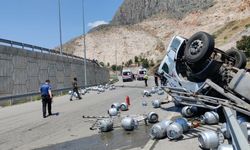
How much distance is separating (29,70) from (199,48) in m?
20.5

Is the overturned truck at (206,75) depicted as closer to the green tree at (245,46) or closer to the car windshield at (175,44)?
the car windshield at (175,44)

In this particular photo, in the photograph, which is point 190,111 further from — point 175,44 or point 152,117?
point 175,44

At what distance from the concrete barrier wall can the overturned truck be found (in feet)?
46.2

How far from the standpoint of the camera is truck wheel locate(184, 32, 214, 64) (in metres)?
12.7

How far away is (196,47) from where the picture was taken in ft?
43.4

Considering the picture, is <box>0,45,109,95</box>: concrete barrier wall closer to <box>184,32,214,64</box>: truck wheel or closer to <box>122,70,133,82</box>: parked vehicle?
<box>184,32,214,64</box>: truck wheel

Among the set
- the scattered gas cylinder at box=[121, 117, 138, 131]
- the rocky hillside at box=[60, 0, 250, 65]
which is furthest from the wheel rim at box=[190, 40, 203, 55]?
the rocky hillside at box=[60, 0, 250, 65]

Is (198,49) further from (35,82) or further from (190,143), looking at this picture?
(35,82)

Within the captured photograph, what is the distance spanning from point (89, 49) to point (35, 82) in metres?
146

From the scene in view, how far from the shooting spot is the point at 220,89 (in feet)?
38.6

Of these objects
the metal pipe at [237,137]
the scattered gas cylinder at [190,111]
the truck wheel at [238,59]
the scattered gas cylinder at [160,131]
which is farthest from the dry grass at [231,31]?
the metal pipe at [237,137]

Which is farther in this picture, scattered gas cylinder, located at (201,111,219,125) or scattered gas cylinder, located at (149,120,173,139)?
scattered gas cylinder, located at (201,111,219,125)

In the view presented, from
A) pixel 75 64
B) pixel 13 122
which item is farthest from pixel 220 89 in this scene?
pixel 75 64

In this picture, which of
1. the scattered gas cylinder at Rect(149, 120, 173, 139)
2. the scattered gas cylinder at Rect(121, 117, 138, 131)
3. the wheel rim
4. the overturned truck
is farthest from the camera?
the wheel rim
